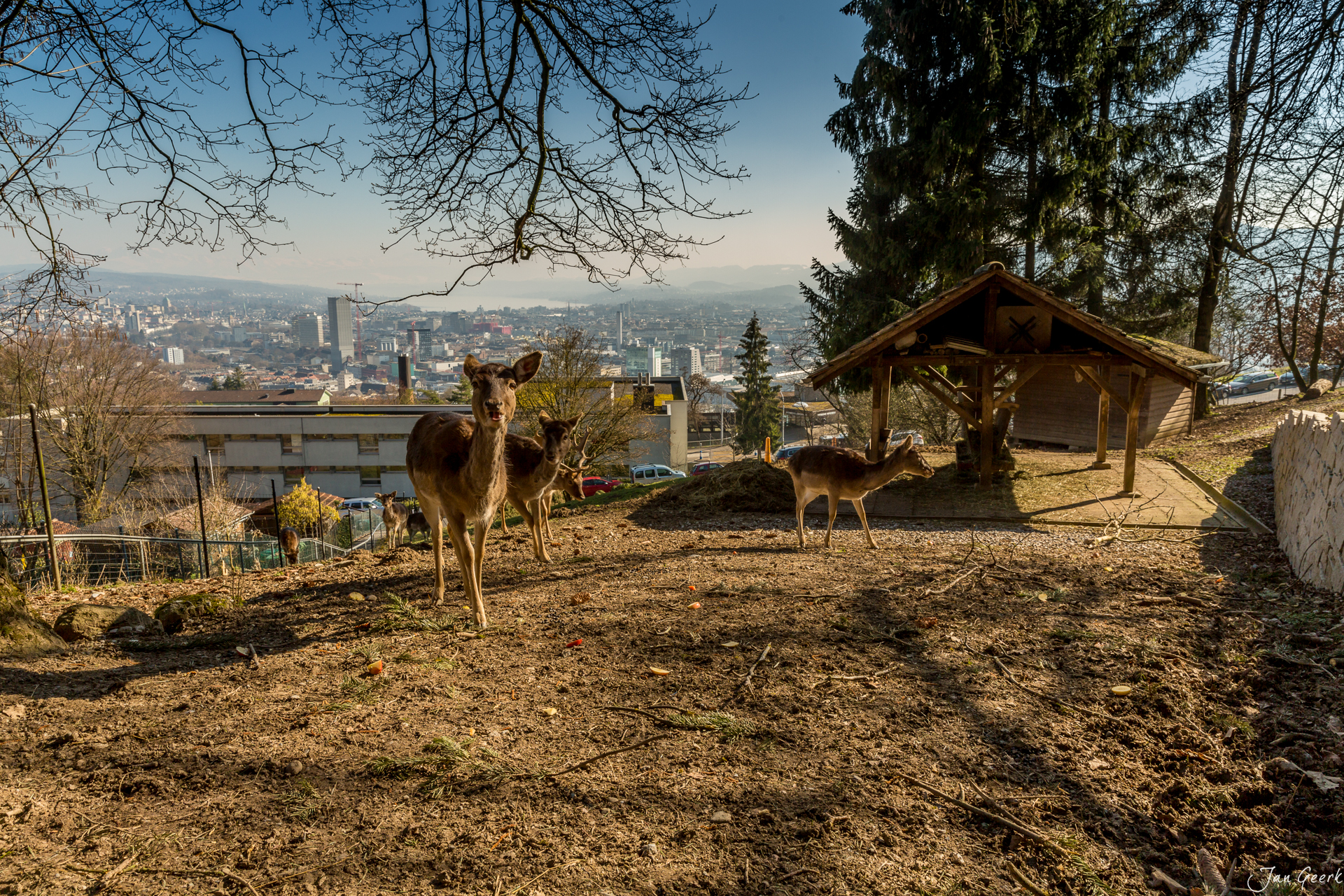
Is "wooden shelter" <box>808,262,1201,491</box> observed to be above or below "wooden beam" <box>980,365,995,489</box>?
above

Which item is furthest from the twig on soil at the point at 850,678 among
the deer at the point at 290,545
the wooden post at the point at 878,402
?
the deer at the point at 290,545

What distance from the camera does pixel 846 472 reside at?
9.82 m

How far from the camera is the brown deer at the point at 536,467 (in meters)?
9.20

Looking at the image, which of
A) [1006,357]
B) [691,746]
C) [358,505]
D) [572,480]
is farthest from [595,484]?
[691,746]

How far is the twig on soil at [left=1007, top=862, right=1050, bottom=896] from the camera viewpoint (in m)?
2.70

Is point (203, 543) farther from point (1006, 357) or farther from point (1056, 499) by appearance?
point (1056, 499)

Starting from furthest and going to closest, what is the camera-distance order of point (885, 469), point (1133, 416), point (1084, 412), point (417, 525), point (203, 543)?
point (1084, 412) → point (417, 525) → point (1133, 416) → point (203, 543) → point (885, 469)

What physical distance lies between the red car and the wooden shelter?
758 inches

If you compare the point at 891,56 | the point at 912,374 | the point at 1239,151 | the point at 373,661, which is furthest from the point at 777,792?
the point at 891,56

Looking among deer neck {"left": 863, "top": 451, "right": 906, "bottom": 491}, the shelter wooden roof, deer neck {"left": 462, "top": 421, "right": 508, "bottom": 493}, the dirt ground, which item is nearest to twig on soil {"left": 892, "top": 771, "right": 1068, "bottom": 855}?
the dirt ground

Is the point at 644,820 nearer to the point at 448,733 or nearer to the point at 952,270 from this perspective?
the point at 448,733

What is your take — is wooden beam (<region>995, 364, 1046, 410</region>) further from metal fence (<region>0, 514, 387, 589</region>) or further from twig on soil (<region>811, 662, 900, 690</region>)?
metal fence (<region>0, 514, 387, 589</region>)

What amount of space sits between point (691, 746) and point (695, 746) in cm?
2

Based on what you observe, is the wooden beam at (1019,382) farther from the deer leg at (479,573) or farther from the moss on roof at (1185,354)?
the deer leg at (479,573)
